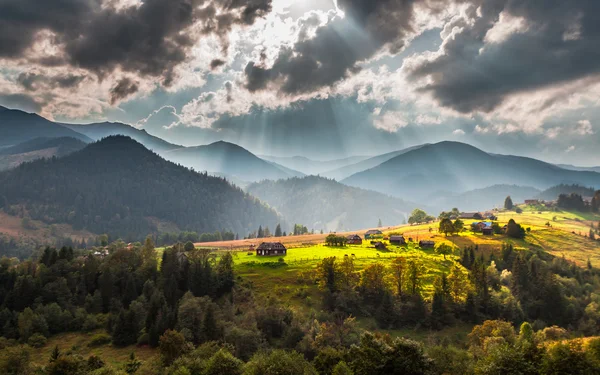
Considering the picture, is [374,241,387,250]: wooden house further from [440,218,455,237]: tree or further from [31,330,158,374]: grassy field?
[31,330,158,374]: grassy field

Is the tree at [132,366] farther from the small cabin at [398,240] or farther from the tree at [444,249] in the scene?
the small cabin at [398,240]

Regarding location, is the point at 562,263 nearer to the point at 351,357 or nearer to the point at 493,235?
the point at 493,235

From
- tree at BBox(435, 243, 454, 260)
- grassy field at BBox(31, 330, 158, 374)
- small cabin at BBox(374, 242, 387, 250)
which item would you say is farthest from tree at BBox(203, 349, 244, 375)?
tree at BBox(435, 243, 454, 260)

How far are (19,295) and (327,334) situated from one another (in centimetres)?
7233

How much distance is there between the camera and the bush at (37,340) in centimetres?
6550

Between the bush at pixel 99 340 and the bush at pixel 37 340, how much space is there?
9.42m

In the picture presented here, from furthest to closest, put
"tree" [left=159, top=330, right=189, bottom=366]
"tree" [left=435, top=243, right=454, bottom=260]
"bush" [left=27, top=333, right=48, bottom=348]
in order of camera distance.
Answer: "tree" [left=435, top=243, right=454, bottom=260] → "bush" [left=27, top=333, right=48, bottom=348] → "tree" [left=159, top=330, right=189, bottom=366]

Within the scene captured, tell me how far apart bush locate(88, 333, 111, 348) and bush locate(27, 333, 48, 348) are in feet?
30.9

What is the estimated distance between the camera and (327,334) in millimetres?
58250

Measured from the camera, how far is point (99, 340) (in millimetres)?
66500

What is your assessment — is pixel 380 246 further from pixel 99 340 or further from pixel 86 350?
pixel 86 350

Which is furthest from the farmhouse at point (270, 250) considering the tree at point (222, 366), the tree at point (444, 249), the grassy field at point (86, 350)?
the tree at point (222, 366)

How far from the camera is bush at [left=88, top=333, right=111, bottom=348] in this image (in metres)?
65.6

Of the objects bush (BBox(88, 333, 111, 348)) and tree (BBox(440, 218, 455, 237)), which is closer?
bush (BBox(88, 333, 111, 348))
